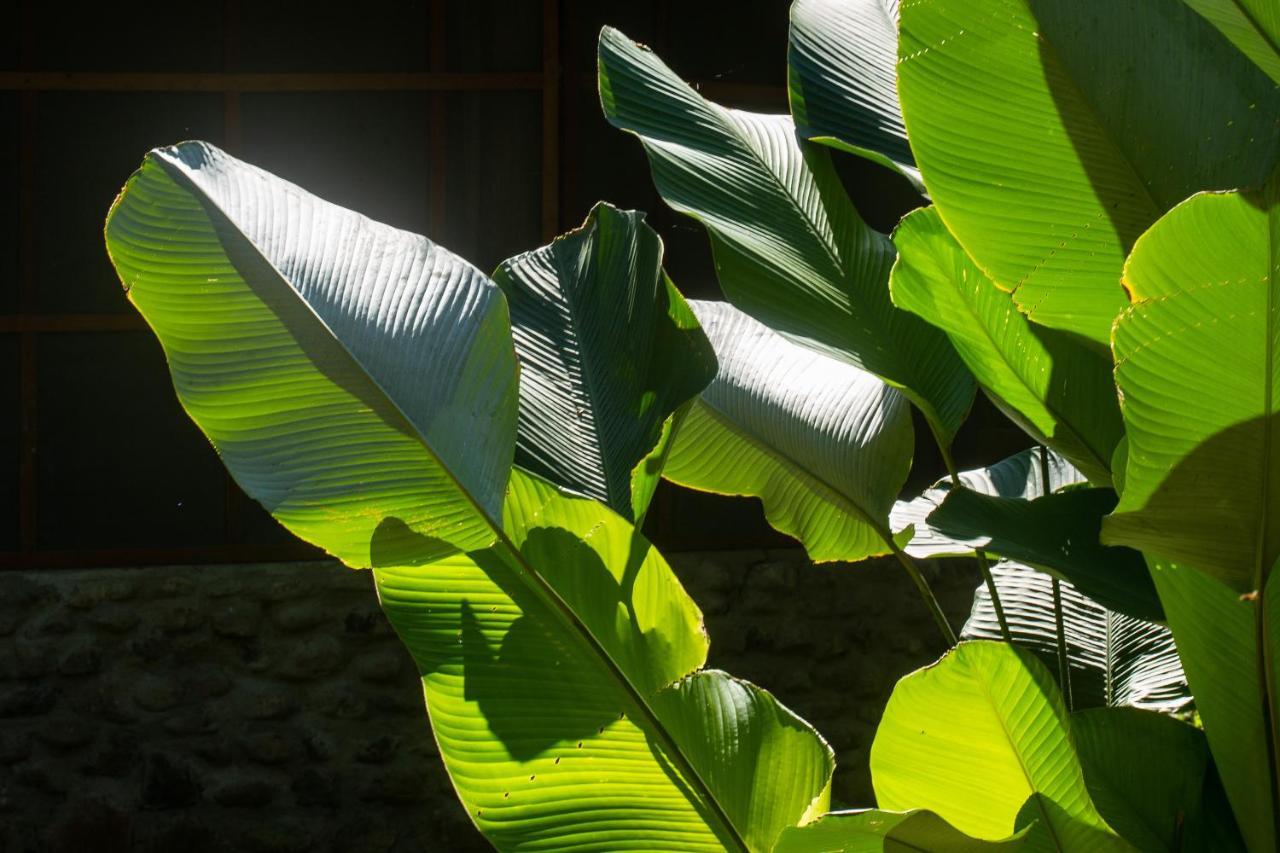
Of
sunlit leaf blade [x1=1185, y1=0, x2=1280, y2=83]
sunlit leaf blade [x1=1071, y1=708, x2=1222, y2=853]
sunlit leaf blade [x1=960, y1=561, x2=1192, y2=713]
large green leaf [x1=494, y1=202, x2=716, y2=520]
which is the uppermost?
sunlit leaf blade [x1=1185, y1=0, x2=1280, y2=83]

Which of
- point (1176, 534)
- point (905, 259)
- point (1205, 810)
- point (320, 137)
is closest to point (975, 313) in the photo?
point (905, 259)

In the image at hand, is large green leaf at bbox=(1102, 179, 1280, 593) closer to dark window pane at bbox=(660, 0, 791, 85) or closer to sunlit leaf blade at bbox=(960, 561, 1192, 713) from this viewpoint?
sunlit leaf blade at bbox=(960, 561, 1192, 713)

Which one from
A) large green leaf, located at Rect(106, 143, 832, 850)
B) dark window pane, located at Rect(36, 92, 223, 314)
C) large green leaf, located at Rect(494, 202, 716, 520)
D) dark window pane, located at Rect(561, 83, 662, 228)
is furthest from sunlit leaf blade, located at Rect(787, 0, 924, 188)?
dark window pane, located at Rect(36, 92, 223, 314)

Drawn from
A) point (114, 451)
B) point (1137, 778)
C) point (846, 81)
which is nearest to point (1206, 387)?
point (1137, 778)

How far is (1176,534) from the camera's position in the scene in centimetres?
72

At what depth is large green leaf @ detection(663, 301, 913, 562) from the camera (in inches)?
43.6

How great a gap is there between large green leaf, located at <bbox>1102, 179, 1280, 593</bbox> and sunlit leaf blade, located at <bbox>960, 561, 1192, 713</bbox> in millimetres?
439

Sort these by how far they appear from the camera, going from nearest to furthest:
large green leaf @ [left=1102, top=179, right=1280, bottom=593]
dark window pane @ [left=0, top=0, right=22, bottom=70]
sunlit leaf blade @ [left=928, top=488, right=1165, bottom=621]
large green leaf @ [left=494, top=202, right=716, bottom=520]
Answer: large green leaf @ [left=1102, top=179, right=1280, bottom=593]
sunlit leaf blade @ [left=928, top=488, right=1165, bottom=621]
large green leaf @ [left=494, top=202, right=716, bottom=520]
dark window pane @ [left=0, top=0, right=22, bottom=70]

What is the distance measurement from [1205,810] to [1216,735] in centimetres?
10

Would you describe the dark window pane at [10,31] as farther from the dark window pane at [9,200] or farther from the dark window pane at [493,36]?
the dark window pane at [493,36]

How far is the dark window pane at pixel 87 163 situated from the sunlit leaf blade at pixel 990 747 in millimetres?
2576

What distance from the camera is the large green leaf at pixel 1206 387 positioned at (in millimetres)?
633

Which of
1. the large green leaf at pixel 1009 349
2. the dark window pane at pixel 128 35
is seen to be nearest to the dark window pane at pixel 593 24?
the dark window pane at pixel 128 35

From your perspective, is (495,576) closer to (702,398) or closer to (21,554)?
(702,398)
